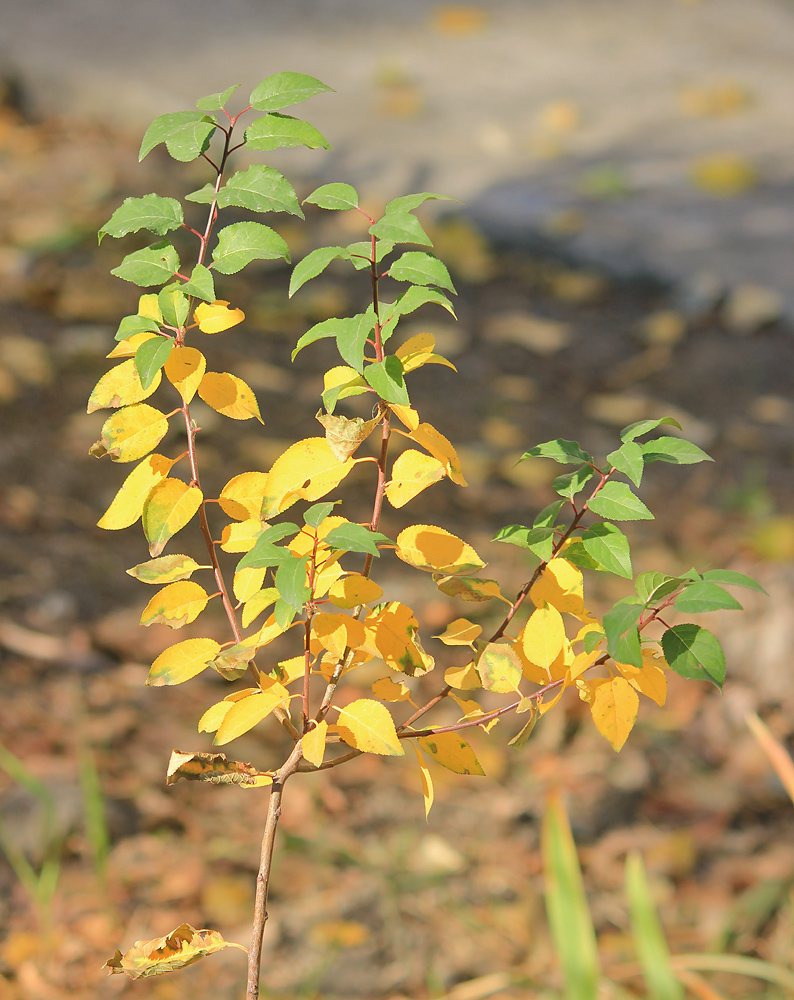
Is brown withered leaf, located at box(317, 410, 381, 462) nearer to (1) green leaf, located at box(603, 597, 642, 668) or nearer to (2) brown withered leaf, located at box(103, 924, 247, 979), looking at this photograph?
(1) green leaf, located at box(603, 597, 642, 668)

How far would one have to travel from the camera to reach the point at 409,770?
1394 millimetres

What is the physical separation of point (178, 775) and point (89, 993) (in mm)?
733

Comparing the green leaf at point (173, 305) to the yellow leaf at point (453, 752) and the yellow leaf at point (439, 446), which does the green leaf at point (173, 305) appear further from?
the yellow leaf at point (453, 752)

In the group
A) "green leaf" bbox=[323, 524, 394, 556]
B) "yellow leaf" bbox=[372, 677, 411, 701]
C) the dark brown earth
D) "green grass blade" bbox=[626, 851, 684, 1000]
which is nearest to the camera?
"green leaf" bbox=[323, 524, 394, 556]

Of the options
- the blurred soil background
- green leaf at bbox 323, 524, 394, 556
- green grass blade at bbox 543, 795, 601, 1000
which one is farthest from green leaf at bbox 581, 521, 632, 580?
the blurred soil background

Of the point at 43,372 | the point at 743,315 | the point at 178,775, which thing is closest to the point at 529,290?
the point at 743,315

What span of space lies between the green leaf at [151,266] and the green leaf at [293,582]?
15 cm

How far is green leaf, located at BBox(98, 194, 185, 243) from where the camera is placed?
434 millimetres

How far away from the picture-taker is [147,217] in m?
0.44

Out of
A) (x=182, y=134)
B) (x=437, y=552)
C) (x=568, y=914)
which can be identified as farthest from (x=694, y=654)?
(x=568, y=914)

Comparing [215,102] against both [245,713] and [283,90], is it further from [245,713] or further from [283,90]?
[245,713]

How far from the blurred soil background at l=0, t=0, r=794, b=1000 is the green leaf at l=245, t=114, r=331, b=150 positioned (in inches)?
31.5

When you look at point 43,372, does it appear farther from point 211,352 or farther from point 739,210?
point 739,210

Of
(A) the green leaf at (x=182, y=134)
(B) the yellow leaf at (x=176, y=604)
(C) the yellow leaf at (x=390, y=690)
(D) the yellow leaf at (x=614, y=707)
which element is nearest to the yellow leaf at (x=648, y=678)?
(D) the yellow leaf at (x=614, y=707)
